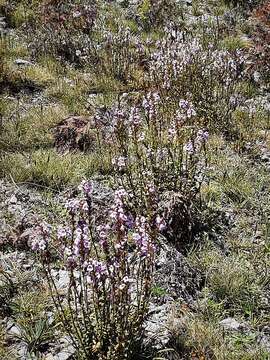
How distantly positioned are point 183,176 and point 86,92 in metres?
2.90

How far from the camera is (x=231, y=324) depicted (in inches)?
147

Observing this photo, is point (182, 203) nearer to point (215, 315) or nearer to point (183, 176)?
point (183, 176)

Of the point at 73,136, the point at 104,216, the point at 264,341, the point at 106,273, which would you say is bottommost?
the point at 264,341

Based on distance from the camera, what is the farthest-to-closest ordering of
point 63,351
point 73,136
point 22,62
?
point 22,62 < point 73,136 < point 63,351

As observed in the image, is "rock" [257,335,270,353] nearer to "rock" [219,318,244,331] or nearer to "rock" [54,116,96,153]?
"rock" [219,318,244,331]

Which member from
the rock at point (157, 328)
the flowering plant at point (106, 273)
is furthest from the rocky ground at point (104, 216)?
the flowering plant at point (106, 273)

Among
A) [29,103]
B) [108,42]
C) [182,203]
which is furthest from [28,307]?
[108,42]

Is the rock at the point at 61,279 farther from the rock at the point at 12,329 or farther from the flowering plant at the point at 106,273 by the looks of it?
the flowering plant at the point at 106,273

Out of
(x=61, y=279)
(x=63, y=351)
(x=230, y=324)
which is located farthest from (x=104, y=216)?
(x=230, y=324)

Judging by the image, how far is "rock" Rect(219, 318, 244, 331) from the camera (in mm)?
3703

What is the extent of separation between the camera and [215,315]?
3764 millimetres

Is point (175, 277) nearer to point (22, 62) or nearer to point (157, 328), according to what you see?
point (157, 328)

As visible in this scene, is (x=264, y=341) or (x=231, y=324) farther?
(x=231, y=324)

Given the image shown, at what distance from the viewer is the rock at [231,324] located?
3.70 m
